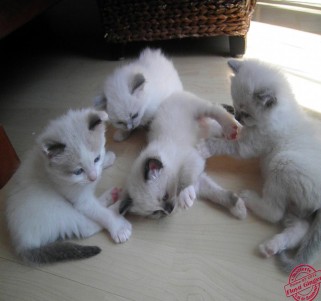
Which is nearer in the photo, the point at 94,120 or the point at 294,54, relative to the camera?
the point at 94,120

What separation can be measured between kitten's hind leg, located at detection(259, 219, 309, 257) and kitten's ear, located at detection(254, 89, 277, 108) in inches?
18.1

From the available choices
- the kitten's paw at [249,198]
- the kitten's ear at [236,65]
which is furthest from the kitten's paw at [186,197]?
the kitten's ear at [236,65]

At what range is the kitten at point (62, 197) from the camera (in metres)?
1.20

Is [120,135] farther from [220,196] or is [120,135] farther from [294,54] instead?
[294,54]

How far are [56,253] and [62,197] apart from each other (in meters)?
0.22

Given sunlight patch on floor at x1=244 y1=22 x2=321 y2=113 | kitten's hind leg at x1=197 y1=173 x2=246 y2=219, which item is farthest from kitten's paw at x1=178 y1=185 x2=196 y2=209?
sunlight patch on floor at x1=244 y1=22 x2=321 y2=113

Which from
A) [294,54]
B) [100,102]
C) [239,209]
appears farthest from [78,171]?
[294,54]

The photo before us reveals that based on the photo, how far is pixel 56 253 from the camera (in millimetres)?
1255

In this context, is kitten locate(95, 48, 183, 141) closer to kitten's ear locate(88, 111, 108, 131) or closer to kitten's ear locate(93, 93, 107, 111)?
kitten's ear locate(93, 93, 107, 111)

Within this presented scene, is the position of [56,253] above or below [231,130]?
below

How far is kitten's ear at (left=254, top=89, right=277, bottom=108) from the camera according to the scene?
4.03 feet

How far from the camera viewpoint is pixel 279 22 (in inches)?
96.4

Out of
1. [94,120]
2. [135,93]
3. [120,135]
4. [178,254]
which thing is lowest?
[178,254]

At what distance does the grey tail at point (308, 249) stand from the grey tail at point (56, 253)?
2.32 ft
